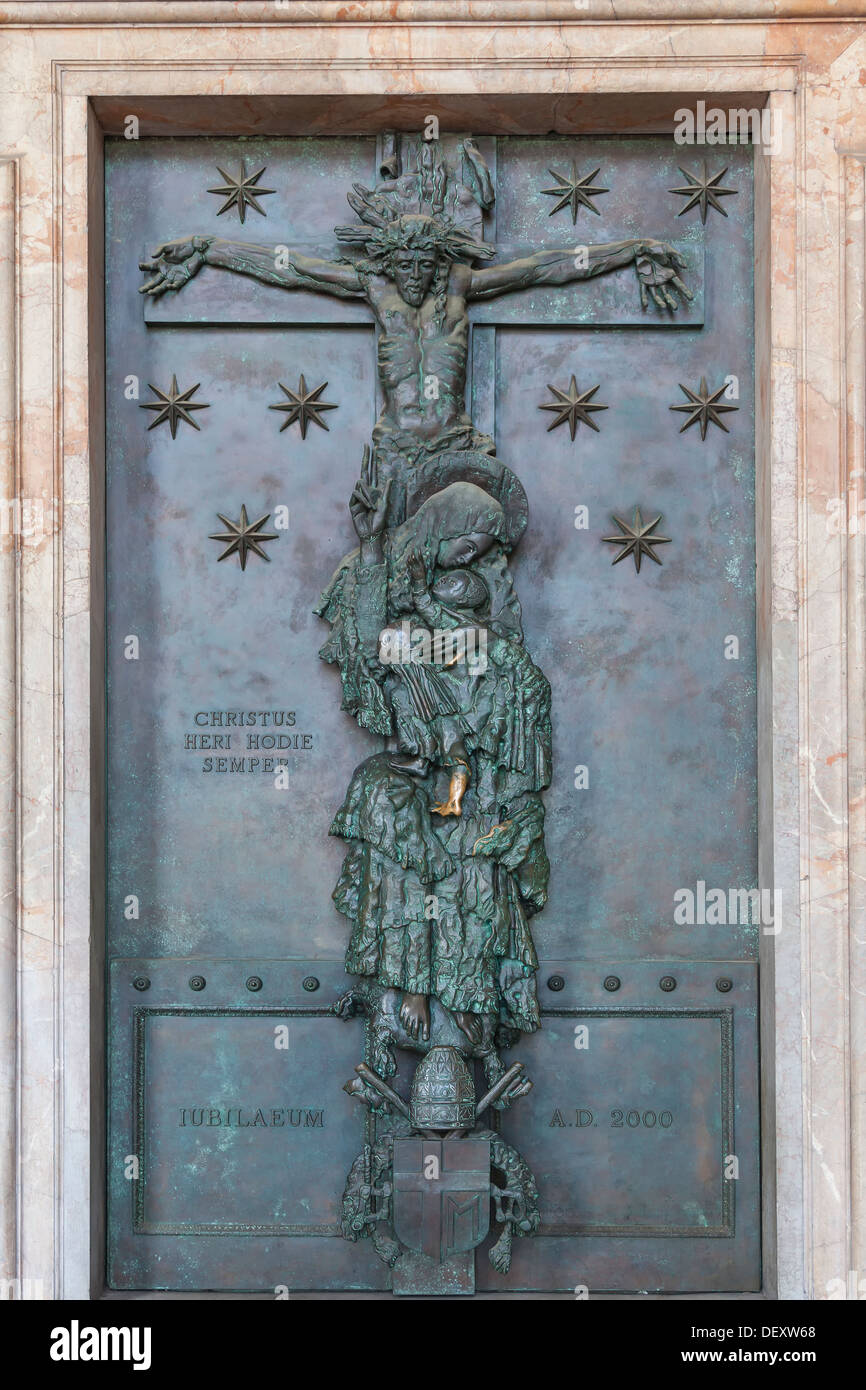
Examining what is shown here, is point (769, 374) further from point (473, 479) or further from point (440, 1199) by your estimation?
point (440, 1199)

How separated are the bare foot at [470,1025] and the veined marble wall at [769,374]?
1161mm

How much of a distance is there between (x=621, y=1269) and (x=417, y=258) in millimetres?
4107

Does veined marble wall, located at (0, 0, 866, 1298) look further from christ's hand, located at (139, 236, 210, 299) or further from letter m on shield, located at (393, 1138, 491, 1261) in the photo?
letter m on shield, located at (393, 1138, 491, 1261)

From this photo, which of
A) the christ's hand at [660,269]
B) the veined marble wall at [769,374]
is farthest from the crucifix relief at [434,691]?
the veined marble wall at [769,374]

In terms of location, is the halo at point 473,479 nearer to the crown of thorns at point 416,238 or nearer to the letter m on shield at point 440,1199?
the crown of thorns at point 416,238

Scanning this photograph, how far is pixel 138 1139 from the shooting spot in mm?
5535

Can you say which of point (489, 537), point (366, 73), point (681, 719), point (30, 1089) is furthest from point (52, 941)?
point (366, 73)

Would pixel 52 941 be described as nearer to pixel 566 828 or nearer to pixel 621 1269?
pixel 566 828

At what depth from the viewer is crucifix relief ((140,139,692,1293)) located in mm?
5328

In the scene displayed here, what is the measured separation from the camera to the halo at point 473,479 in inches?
213

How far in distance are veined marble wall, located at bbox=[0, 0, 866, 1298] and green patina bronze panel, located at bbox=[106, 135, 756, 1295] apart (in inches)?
9.9

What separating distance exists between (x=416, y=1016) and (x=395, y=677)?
1323mm

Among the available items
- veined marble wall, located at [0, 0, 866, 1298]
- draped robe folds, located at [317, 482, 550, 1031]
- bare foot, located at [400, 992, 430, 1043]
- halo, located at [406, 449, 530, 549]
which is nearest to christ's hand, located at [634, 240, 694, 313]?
veined marble wall, located at [0, 0, 866, 1298]

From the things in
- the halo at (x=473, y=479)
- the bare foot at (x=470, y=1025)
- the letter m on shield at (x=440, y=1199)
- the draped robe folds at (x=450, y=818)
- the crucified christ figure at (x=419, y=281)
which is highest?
the crucified christ figure at (x=419, y=281)
